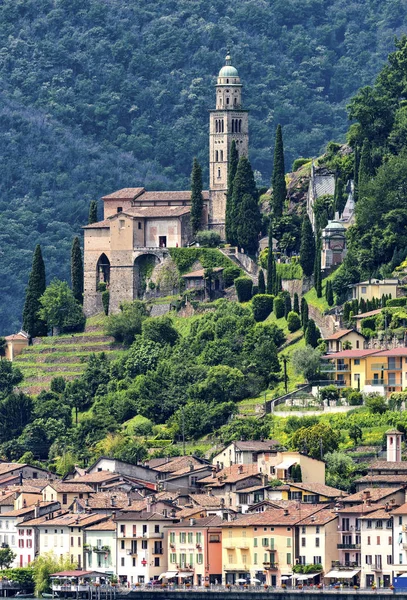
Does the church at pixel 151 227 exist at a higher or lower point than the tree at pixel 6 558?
higher

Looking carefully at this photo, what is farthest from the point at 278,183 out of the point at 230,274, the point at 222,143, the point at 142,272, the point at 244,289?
the point at 142,272

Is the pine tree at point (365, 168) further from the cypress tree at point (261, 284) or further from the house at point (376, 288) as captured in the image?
the house at point (376, 288)

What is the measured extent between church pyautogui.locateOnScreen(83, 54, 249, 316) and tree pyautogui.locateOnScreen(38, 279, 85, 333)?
175 cm

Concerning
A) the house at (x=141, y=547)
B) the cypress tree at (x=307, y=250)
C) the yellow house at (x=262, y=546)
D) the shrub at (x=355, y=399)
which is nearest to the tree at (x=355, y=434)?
the shrub at (x=355, y=399)

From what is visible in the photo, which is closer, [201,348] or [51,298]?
[201,348]

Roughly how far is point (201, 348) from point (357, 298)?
1042cm

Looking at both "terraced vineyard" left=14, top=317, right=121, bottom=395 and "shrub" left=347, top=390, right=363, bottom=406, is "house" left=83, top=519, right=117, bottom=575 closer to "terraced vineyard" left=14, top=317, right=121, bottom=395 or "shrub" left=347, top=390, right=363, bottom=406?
"shrub" left=347, top=390, right=363, bottom=406

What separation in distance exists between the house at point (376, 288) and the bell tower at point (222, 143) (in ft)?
58.9

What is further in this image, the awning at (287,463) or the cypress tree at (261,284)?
the cypress tree at (261,284)

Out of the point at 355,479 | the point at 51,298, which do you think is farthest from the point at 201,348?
the point at 355,479

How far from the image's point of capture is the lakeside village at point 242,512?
130 m

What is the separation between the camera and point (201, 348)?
167875 mm

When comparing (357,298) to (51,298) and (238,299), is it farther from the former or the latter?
(51,298)

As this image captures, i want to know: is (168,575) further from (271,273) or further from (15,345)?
(15,345)
